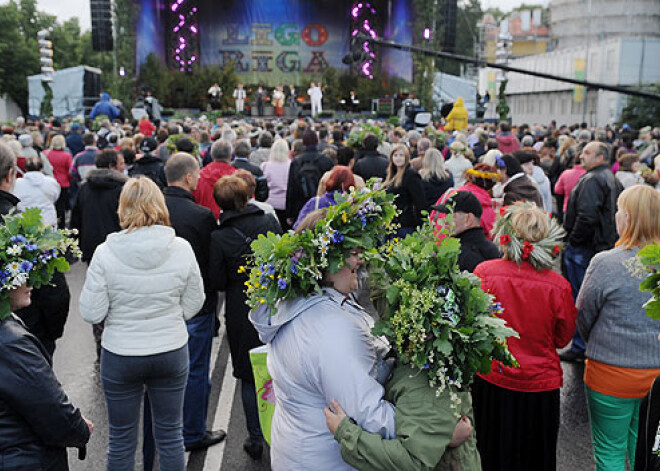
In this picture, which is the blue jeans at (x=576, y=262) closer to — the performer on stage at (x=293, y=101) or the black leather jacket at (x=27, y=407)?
the black leather jacket at (x=27, y=407)

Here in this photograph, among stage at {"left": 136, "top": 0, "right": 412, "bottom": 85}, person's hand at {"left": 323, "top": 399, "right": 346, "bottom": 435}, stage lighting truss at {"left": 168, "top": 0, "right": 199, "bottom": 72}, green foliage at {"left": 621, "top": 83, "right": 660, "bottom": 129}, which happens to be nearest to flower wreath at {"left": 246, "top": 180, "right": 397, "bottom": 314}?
person's hand at {"left": 323, "top": 399, "right": 346, "bottom": 435}

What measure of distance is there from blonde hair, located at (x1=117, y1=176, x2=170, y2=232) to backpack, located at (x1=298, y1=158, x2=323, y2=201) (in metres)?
4.74

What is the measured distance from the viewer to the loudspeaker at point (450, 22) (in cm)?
3325

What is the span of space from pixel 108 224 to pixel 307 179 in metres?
3.07

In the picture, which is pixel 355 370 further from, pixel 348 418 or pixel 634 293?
pixel 634 293

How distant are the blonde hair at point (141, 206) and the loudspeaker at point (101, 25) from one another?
3001 cm

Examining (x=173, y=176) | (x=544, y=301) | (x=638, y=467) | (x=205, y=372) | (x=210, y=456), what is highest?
(x=173, y=176)

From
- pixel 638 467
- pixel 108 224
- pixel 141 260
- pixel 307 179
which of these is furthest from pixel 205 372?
pixel 307 179

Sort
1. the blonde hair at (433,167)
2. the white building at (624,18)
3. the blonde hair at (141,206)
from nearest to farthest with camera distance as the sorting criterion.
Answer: the blonde hair at (141,206)
the blonde hair at (433,167)
the white building at (624,18)

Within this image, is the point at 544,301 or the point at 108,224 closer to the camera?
the point at 544,301

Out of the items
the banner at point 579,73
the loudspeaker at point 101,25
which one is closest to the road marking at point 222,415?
the loudspeaker at point 101,25

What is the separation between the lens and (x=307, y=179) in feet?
28.6

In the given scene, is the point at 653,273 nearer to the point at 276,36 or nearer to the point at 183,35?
the point at 183,35

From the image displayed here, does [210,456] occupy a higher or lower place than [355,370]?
lower
